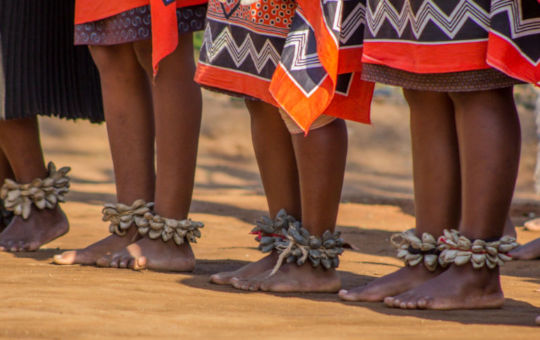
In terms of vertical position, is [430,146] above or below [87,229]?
above

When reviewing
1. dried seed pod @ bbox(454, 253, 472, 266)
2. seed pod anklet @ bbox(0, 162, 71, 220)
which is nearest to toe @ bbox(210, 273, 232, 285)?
dried seed pod @ bbox(454, 253, 472, 266)

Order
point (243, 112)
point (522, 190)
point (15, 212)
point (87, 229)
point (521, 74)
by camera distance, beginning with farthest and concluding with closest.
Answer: point (243, 112) → point (522, 190) → point (87, 229) → point (15, 212) → point (521, 74)

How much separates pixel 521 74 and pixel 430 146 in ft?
1.27

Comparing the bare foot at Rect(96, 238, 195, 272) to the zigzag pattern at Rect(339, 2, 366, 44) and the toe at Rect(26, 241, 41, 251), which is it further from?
the zigzag pattern at Rect(339, 2, 366, 44)

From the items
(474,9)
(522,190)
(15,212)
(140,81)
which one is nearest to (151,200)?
(140,81)

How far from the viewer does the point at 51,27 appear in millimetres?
3422

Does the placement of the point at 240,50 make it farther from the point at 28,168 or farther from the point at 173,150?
the point at 28,168

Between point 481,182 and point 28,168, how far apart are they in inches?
85.6

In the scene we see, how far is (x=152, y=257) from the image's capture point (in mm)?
2684

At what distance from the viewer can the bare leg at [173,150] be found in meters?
2.72

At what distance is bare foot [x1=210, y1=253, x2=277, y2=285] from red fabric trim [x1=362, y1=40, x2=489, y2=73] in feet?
2.52

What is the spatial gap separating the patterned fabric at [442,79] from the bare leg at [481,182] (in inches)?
1.9

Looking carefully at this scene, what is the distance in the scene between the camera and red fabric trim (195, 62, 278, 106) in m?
2.36

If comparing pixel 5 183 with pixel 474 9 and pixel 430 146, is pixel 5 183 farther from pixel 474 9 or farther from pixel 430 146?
pixel 474 9
